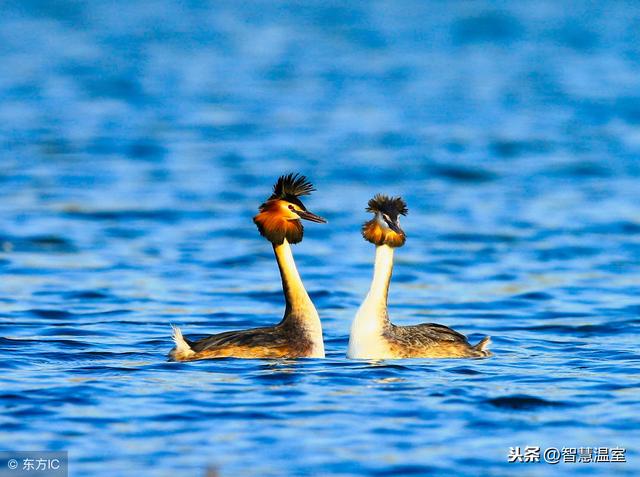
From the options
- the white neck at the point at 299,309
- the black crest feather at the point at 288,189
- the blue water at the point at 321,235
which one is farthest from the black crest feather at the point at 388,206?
the blue water at the point at 321,235

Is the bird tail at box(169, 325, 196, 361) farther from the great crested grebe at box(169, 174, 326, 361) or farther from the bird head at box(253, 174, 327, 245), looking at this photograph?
the bird head at box(253, 174, 327, 245)

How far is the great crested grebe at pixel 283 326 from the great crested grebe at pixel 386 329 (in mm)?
448

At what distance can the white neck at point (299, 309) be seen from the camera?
45.3ft

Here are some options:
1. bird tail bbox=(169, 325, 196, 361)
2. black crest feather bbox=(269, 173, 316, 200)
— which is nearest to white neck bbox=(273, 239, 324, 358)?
black crest feather bbox=(269, 173, 316, 200)

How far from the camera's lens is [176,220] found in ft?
81.5

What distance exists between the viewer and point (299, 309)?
13883 mm

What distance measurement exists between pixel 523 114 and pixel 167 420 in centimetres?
2765

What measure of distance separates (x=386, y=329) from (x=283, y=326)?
0.95 m

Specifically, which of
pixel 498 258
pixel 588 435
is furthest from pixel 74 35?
pixel 588 435

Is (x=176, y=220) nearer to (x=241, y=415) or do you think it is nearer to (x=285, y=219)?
(x=285, y=219)

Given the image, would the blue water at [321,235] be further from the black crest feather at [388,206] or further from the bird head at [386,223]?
the black crest feather at [388,206]

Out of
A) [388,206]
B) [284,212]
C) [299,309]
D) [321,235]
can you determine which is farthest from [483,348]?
[321,235]

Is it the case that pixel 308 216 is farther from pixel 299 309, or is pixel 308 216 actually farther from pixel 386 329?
pixel 386 329

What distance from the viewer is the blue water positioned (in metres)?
11.5
